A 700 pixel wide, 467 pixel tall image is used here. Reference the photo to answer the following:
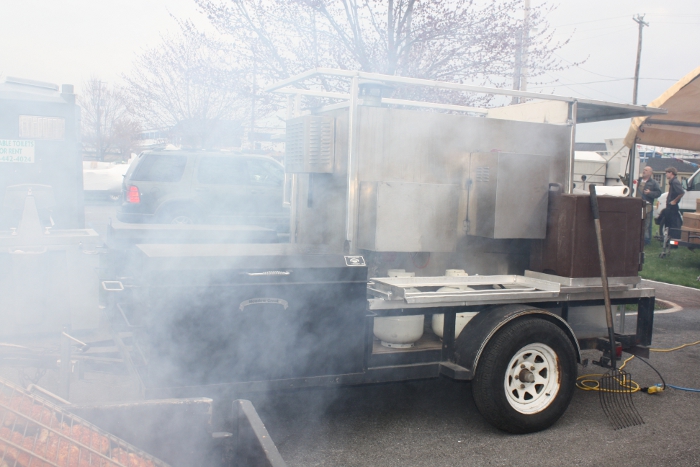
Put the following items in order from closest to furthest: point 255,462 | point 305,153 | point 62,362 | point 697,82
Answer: point 255,462
point 62,362
point 305,153
point 697,82

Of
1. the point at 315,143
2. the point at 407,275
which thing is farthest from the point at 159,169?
the point at 407,275

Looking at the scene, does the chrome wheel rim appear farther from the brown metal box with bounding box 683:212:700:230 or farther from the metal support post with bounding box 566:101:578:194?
the brown metal box with bounding box 683:212:700:230

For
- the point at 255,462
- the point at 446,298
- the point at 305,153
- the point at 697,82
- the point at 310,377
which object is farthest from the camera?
the point at 697,82

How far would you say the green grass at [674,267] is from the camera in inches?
378

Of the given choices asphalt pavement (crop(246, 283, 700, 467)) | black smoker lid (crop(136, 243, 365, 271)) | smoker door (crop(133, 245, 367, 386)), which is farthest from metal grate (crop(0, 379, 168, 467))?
asphalt pavement (crop(246, 283, 700, 467))

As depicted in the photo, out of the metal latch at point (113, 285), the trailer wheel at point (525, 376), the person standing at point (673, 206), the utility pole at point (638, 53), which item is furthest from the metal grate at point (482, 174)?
the utility pole at point (638, 53)

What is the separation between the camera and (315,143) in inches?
164

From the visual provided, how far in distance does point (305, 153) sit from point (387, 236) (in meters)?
0.89

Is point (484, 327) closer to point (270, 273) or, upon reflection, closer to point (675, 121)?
point (270, 273)

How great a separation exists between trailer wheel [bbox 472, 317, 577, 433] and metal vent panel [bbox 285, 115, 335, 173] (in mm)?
1667

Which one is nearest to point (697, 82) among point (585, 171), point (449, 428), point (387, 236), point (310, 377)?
point (387, 236)

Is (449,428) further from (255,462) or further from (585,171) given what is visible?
(585,171)

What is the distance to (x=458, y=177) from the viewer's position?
431 centimetres

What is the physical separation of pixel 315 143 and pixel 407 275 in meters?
1.11
